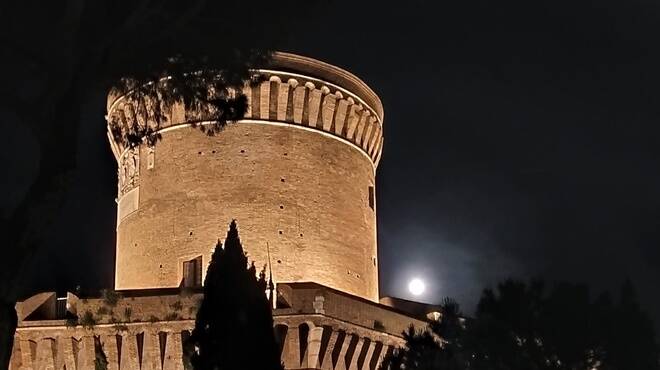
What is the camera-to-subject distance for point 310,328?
19422mm

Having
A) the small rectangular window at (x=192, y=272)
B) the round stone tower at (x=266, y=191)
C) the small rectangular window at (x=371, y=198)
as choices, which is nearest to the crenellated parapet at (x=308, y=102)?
the round stone tower at (x=266, y=191)

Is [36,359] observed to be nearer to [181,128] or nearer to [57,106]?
[181,128]

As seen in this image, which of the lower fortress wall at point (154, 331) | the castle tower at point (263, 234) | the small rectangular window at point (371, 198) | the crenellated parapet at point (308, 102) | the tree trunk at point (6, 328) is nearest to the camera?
the tree trunk at point (6, 328)

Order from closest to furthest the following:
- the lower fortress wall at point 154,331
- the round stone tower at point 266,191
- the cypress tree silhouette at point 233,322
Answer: the cypress tree silhouette at point 233,322, the lower fortress wall at point 154,331, the round stone tower at point 266,191

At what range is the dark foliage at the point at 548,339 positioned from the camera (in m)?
17.0

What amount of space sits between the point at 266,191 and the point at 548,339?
6058 millimetres

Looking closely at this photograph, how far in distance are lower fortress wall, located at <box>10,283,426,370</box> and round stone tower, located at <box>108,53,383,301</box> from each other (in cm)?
130

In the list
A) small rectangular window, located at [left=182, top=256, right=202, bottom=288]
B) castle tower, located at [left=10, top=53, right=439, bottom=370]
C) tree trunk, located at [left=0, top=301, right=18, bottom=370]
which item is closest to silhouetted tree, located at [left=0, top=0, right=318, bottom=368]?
tree trunk, located at [left=0, top=301, right=18, bottom=370]

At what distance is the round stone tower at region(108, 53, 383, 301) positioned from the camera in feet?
69.3

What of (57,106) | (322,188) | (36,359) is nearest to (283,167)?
(322,188)

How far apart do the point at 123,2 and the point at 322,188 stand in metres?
10.6

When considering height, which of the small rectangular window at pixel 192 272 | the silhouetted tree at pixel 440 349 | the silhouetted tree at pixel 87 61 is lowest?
the silhouetted tree at pixel 440 349

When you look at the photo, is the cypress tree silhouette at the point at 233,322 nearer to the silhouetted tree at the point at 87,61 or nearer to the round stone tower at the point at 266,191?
the round stone tower at the point at 266,191

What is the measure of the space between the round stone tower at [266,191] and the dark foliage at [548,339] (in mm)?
3817
